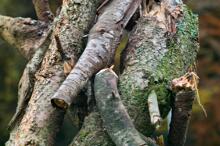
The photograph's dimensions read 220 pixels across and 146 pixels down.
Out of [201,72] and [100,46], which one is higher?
[100,46]

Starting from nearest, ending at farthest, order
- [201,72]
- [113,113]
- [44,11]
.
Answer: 1. [113,113]
2. [44,11]
3. [201,72]

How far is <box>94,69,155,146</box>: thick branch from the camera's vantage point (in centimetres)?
186

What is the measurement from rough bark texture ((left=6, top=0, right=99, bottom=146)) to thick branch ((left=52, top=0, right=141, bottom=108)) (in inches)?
2.0

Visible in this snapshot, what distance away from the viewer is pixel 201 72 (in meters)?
6.03

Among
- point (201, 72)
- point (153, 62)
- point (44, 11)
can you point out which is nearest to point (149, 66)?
point (153, 62)

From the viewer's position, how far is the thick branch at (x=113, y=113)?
1857 millimetres

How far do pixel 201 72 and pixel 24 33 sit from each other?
3.72 meters

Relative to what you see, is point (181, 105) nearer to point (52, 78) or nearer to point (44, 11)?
point (52, 78)

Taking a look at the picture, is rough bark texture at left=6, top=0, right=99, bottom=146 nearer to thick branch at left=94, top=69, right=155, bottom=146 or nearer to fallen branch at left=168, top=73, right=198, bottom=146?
thick branch at left=94, top=69, right=155, bottom=146

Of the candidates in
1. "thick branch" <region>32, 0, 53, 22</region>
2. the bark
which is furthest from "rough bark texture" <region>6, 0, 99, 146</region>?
"thick branch" <region>32, 0, 53, 22</region>

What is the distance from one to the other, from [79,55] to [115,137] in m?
0.35

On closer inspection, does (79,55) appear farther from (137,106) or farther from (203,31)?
(203,31)

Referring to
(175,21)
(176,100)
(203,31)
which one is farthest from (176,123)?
(203,31)

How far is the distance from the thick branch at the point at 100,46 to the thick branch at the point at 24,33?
27 centimetres
